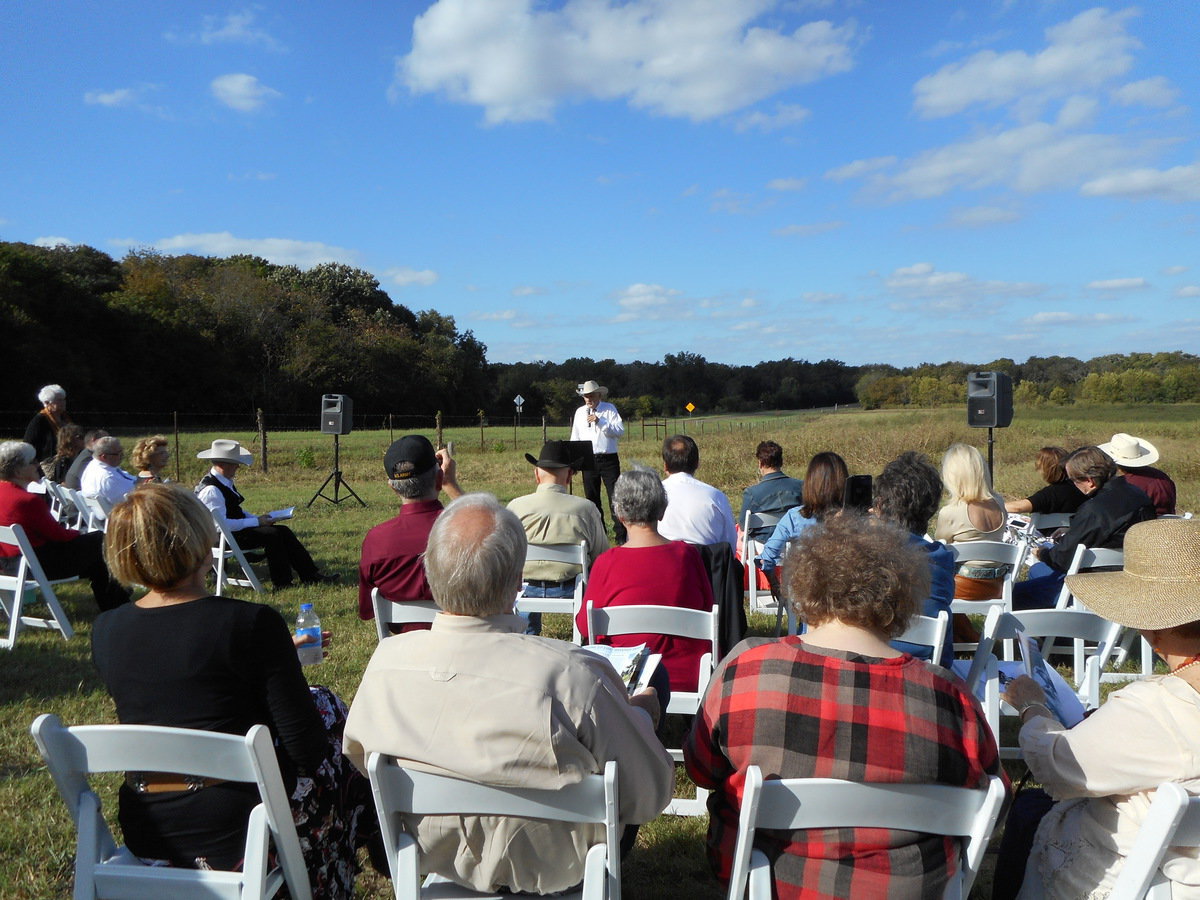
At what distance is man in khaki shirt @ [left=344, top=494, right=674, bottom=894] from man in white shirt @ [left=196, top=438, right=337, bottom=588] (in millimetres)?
4925

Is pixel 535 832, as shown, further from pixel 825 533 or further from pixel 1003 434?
pixel 1003 434

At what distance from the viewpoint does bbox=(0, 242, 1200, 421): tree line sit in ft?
105

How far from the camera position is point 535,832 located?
175 cm

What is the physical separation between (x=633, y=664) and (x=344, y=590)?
15.1 feet

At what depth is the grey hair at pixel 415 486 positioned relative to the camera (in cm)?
389

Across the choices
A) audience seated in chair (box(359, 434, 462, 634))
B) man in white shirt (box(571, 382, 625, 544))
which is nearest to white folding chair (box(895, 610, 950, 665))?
audience seated in chair (box(359, 434, 462, 634))

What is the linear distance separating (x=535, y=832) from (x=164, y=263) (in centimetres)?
5140

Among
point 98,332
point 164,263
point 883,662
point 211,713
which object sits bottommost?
point 211,713

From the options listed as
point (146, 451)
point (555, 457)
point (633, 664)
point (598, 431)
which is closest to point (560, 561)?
point (555, 457)

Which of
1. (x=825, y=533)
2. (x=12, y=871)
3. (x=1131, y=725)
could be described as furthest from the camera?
(x=12, y=871)

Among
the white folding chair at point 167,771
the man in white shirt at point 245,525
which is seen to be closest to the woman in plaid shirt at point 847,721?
the white folding chair at point 167,771

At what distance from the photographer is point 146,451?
5910 mm

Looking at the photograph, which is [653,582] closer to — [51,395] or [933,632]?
[933,632]

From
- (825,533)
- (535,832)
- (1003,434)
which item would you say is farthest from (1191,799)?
(1003,434)
